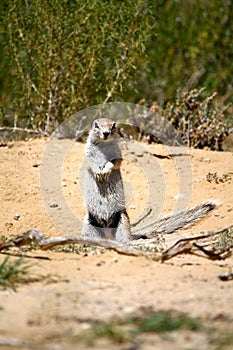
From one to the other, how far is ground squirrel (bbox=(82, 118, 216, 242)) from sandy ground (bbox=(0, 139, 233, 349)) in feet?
1.23

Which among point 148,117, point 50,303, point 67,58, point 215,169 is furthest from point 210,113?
point 50,303

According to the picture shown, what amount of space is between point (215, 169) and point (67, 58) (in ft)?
8.09

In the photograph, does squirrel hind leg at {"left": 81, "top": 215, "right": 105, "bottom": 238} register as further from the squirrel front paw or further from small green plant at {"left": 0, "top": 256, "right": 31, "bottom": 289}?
small green plant at {"left": 0, "top": 256, "right": 31, "bottom": 289}

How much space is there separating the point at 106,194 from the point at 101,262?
1753mm

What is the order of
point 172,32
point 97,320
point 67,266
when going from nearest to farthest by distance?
point 97,320 → point 67,266 → point 172,32

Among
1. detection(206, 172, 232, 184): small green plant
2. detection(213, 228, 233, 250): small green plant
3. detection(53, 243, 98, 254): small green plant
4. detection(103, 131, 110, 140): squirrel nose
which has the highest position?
detection(103, 131, 110, 140): squirrel nose

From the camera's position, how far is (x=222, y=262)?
451cm

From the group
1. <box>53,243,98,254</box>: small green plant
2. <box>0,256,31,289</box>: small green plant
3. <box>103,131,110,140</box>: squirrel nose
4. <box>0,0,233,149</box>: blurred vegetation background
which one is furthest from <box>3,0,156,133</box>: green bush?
<box>0,256,31,289</box>: small green plant

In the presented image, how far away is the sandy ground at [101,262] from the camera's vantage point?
304 cm

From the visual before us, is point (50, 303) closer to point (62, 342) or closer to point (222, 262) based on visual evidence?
point (62, 342)

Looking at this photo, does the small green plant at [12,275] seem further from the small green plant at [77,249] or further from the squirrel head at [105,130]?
the squirrel head at [105,130]

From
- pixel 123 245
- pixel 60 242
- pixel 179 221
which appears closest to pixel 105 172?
pixel 179 221

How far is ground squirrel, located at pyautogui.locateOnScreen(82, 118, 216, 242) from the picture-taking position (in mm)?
5941

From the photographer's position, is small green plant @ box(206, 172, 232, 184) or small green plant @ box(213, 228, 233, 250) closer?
small green plant @ box(213, 228, 233, 250)
